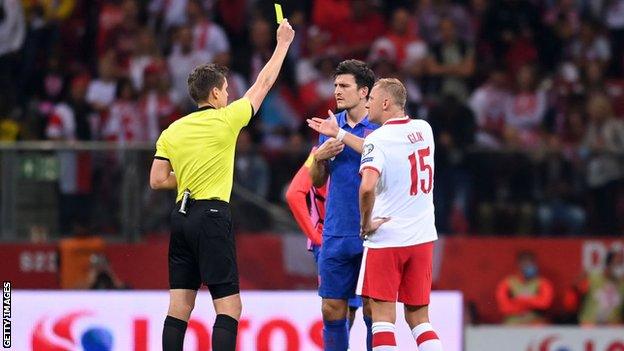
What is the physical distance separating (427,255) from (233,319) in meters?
1.33

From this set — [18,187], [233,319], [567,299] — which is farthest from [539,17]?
[233,319]

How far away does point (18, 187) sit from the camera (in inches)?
582

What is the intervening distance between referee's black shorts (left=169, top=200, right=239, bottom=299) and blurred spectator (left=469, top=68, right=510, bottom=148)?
24.5 ft

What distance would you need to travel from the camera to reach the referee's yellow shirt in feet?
30.3

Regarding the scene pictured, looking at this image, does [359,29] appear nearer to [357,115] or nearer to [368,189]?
[357,115]

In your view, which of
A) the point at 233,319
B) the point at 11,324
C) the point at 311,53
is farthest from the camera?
the point at 311,53

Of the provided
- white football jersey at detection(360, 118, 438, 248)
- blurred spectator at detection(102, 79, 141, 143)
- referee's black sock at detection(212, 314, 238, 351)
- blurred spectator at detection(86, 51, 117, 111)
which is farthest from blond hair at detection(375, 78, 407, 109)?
blurred spectator at detection(86, 51, 117, 111)

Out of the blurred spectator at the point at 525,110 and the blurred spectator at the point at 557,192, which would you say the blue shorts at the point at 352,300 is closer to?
the blurred spectator at the point at 557,192

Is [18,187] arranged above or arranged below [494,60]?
below

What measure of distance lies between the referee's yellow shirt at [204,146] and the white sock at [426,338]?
156 cm

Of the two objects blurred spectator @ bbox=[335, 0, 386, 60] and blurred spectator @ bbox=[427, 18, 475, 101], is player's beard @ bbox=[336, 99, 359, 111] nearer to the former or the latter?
blurred spectator @ bbox=[427, 18, 475, 101]

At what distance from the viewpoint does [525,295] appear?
15469 mm

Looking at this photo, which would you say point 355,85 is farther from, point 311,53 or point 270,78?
point 311,53

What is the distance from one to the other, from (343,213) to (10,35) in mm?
8803
